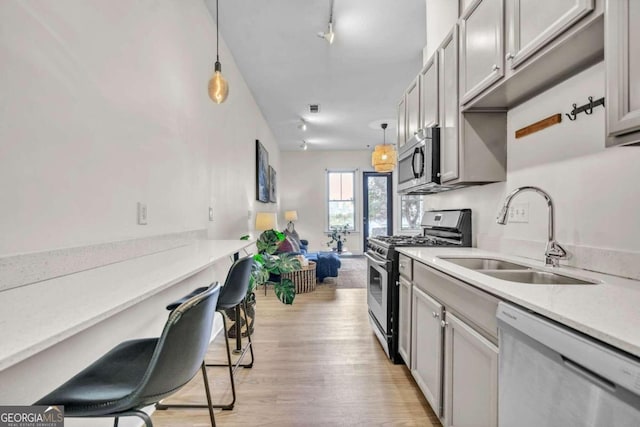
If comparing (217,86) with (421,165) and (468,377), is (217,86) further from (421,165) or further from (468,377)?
(468,377)

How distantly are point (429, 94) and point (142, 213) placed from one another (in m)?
2.18

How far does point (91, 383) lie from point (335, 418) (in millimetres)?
1257

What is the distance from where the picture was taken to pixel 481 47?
5.61ft

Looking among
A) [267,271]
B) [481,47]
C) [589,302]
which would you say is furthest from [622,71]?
[267,271]

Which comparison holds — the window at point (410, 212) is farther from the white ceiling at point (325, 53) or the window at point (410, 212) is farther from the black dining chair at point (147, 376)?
the black dining chair at point (147, 376)

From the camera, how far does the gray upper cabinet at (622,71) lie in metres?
0.85

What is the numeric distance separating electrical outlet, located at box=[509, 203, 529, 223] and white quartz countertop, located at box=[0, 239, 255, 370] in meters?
1.75

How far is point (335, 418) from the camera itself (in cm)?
169

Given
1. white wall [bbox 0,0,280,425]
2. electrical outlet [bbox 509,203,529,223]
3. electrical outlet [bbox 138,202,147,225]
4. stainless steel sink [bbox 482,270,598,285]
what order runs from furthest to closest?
electrical outlet [bbox 509,203,529,223], electrical outlet [bbox 138,202,147,225], stainless steel sink [bbox 482,270,598,285], white wall [bbox 0,0,280,425]

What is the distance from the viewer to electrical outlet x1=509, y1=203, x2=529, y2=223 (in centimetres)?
176

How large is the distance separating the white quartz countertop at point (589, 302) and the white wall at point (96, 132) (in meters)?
1.51

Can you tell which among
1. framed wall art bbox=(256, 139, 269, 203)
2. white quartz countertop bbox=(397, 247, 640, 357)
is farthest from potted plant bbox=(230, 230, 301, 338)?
framed wall art bbox=(256, 139, 269, 203)

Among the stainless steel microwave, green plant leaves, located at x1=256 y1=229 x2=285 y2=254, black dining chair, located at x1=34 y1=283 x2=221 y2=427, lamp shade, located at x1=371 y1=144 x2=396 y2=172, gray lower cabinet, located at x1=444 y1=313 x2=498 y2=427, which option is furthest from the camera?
lamp shade, located at x1=371 y1=144 x2=396 y2=172

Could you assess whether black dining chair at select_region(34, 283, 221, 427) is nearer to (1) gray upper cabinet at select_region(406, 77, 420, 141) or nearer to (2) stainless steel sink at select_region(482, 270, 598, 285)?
(2) stainless steel sink at select_region(482, 270, 598, 285)
